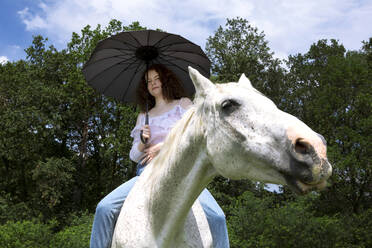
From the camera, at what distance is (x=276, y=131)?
138 centimetres

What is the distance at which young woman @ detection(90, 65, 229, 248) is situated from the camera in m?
2.34

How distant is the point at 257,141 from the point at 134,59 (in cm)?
195

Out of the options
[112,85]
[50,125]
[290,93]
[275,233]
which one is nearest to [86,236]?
[275,233]

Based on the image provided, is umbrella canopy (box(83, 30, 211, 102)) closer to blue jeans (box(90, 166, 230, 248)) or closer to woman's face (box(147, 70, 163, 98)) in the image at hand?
woman's face (box(147, 70, 163, 98))

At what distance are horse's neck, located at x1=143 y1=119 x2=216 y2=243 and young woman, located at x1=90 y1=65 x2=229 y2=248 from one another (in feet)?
1.53

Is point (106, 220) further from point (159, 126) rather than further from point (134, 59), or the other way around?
point (134, 59)

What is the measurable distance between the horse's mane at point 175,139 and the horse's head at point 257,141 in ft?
0.18

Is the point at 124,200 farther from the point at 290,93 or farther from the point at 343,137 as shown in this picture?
the point at 290,93

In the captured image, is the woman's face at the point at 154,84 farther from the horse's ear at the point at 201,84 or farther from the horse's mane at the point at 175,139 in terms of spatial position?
the horse's ear at the point at 201,84

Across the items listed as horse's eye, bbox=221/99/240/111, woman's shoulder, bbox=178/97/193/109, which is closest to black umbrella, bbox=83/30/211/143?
woman's shoulder, bbox=178/97/193/109

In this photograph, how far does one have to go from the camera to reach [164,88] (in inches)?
122

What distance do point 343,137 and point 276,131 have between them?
17.7 m

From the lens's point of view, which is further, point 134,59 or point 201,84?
point 134,59

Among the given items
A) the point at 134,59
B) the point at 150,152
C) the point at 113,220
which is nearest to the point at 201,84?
the point at 150,152
